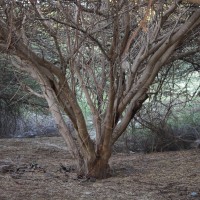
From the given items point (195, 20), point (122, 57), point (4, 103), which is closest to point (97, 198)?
point (122, 57)

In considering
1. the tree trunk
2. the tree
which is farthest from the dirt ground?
the tree

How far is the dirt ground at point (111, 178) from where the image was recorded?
4.97 m

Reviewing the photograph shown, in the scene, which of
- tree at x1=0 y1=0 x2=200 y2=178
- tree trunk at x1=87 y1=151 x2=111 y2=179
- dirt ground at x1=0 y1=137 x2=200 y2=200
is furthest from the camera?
tree trunk at x1=87 y1=151 x2=111 y2=179

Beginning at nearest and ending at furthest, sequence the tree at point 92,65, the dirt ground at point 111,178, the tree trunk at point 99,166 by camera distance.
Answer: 1. the dirt ground at point 111,178
2. the tree at point 92,65
3. the tree trunk at point 99,166

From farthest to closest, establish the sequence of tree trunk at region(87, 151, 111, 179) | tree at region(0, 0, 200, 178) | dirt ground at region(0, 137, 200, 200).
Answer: tree trunk at region(87, 151, 111, 179), tree at region(0, 0, 200, 178), dirt ground at region(0, 137, 200, 200)

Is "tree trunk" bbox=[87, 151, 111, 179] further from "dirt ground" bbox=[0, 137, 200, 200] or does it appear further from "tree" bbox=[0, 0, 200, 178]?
"dirt ground" bbox=[0, 137, 200, 200]

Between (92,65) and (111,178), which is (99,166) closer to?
(111,178)

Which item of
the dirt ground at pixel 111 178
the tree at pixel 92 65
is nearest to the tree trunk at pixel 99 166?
the tree at pixel 92 65

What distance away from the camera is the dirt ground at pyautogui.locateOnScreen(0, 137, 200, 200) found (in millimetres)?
4969

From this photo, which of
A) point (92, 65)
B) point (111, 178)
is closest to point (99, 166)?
point (111, 178)

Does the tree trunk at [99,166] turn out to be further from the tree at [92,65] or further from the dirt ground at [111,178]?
the dirt ground at [111,178]

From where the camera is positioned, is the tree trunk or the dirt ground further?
the tree trunk

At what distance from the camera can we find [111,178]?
5965mm

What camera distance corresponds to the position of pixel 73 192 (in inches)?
202
